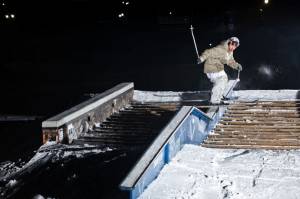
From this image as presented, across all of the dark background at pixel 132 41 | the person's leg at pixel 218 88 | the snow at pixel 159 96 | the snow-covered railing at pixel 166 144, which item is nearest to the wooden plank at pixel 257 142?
Answer: the snow-covered railing at pixel 166 144

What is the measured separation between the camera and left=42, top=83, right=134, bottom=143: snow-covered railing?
8281 millimetres

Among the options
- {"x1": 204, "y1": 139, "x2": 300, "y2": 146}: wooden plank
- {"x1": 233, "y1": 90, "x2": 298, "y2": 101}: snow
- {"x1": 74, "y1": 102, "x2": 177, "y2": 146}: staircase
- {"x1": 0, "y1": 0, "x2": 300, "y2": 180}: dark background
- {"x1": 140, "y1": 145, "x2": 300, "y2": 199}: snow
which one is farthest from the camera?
{"x1": 0, "y1": 0, "x2": 300, "y2": 180}: dark background

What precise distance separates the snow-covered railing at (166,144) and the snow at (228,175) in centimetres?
13

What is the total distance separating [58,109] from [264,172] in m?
12.2

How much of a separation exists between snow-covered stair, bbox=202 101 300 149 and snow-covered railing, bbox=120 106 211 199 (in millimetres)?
412

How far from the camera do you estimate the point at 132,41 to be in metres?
31.2

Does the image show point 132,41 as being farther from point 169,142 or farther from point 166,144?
point 166,144

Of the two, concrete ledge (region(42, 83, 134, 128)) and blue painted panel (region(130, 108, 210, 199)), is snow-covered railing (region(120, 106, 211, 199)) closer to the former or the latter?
blue painted panel (region(130, 108, 210, 199))

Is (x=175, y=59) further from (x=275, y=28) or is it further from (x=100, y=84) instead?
(x=275, y=28)

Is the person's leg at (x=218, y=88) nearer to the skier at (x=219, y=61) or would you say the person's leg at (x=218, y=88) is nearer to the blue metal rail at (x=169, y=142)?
the skier at (x=219, y=61)

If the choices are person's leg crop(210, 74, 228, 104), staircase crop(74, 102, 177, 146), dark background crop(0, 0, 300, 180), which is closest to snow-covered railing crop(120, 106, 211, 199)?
staircase crop(74, 102, 177, 146)

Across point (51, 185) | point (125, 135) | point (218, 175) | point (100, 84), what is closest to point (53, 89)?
point (100, 84)

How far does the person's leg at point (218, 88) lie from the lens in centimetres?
992

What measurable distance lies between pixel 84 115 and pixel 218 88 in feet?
10.7
